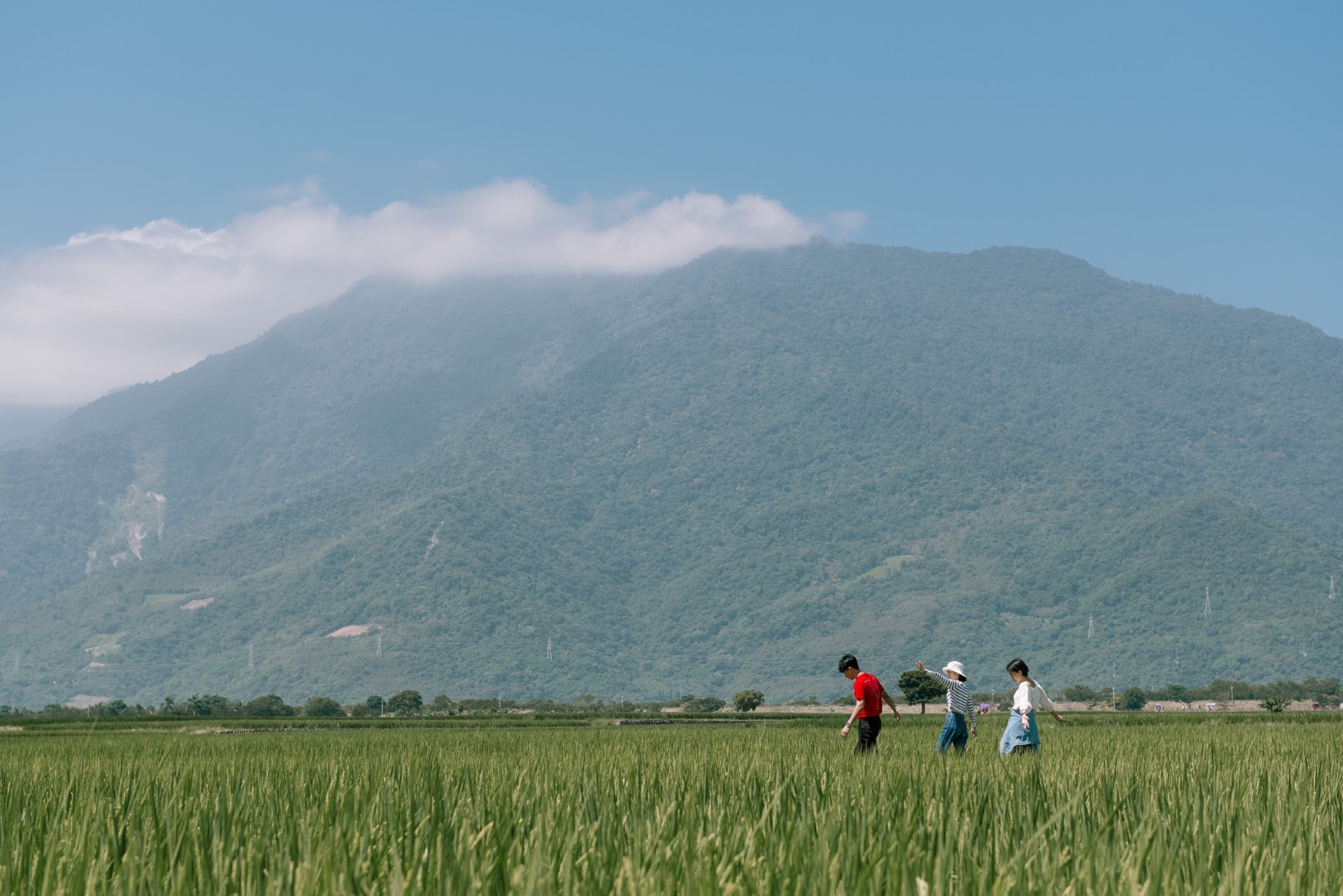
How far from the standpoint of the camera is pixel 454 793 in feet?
22.4

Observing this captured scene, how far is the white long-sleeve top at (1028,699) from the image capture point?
46.4 ft

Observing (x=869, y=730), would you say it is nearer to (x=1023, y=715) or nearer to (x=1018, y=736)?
(x=1018, y=736)

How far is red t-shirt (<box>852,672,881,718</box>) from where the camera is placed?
1488 cm

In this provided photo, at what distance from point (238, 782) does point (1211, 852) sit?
6.28 meters

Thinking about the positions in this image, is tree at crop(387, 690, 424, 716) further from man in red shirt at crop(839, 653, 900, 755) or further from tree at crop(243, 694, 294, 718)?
man in red shirt at crop(839, 653, 900, 755)

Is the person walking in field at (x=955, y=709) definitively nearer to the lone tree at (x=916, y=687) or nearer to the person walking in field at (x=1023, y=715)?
the person walking in field at (x=1023, y=715)

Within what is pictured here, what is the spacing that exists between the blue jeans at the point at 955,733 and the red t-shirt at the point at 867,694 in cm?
86

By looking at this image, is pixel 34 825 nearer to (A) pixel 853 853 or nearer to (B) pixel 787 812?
(B) pixel 787 812

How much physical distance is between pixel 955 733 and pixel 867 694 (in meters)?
1.25

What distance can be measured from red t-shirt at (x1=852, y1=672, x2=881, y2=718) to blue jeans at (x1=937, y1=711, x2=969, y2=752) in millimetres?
857

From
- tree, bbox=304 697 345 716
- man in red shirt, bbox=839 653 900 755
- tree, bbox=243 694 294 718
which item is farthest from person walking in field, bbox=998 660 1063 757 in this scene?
tree, bbox=304 697 345 716

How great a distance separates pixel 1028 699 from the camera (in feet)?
46.9

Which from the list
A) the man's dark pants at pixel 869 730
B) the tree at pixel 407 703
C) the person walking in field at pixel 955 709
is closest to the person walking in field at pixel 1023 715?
the person walking in field at pixel 955 709

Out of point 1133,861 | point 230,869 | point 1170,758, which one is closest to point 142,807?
point 230,869
